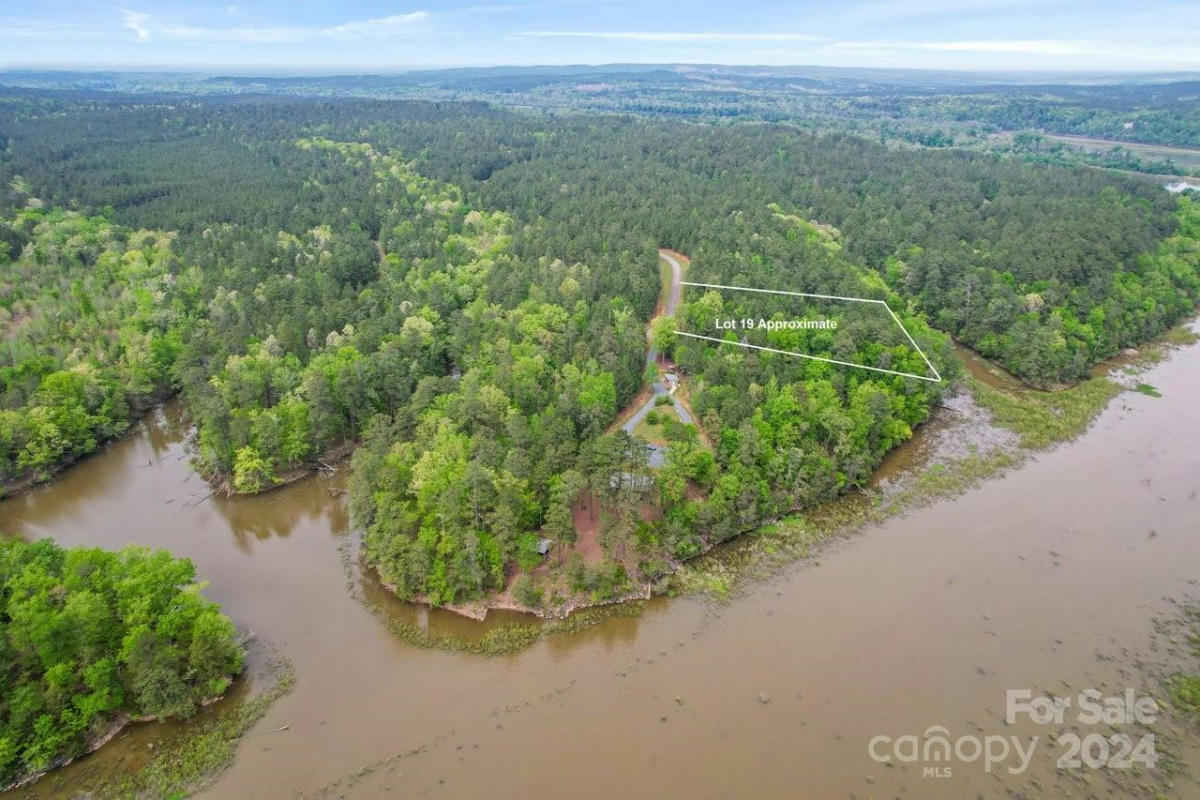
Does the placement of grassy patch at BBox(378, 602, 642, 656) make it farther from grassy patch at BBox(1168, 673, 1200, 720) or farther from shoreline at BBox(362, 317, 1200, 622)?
grassy patch at BBox(1168, 673, 1200, 720)

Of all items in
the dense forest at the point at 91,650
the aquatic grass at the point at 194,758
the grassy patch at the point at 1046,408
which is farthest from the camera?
the grassy patch at the point at 1046,408

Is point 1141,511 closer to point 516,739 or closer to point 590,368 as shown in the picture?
point 590,368

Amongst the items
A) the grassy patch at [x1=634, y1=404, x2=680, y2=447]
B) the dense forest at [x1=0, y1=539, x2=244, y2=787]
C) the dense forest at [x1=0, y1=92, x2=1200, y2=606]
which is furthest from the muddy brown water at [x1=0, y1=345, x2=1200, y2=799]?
the grassy patch at [x1=634, y1=404, x2=680, y2=447]

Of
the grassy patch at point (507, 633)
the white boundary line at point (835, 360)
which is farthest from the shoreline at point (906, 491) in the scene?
the white boundary line at point (835, 360)

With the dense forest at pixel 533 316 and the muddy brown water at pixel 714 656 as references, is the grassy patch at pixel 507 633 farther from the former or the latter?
the dense forest at pixel 533 316

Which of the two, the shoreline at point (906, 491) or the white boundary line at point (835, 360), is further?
the white boundary line at point (835, 360)

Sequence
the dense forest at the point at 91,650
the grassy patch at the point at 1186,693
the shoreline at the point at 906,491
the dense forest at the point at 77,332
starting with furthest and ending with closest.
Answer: the dense forest at the point at 77,332, the shoreline at the point at 906,491, the grassy patch at the point at 1186,693, the dense forest at the point at 91,650

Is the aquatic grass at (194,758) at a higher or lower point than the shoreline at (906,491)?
lower

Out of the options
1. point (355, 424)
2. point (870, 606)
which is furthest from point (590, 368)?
point (870, 606)
